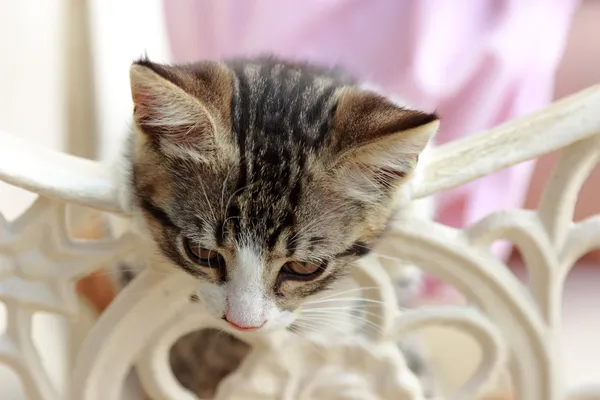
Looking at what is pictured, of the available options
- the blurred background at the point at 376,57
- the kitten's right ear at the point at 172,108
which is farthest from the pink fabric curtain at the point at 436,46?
the kitten's right ear at the point at 172,108

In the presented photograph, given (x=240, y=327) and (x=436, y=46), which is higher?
(x=436, y=46)

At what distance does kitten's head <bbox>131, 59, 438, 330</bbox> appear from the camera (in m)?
0.56

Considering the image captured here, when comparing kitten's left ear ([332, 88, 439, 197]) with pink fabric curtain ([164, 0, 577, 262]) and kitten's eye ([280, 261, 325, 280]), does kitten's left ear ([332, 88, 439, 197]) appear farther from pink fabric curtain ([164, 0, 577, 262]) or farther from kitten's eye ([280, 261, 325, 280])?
pink fabric curtain ([164, 0, 577, 262])

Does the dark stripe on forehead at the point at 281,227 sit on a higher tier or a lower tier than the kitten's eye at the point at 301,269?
higher

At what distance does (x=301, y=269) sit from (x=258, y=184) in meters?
0.10

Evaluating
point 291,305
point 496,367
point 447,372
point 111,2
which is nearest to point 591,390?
point 496,367

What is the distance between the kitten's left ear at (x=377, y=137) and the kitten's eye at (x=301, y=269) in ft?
0.30

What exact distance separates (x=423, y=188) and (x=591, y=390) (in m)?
0.33

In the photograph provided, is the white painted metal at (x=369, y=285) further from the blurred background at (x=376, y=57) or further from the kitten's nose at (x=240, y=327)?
the blurred background at (x=376, y=57)

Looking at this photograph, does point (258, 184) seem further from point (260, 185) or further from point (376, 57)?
point (376, 57)

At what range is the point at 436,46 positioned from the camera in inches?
40.3

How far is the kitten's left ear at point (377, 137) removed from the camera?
1.69 feet

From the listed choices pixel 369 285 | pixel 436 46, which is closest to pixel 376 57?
pixel 436 46

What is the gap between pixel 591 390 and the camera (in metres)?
0.73
